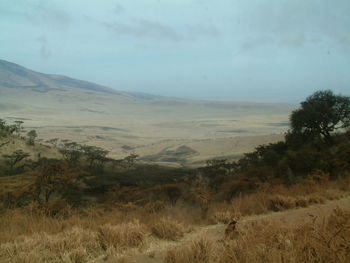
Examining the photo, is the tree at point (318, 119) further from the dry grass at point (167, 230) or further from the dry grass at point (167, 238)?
the dry grass at point (167, 230)

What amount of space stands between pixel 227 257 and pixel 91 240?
2.29m

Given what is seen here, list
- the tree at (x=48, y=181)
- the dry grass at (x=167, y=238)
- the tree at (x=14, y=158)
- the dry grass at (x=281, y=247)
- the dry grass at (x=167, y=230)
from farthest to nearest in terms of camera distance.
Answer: the tree at (x=14, y=158), the tree at (x=48, y=181), the dry grass at (x=167, y=230), the dry grass at (x=167, y=238), the dry grass at (x=281, y=247)

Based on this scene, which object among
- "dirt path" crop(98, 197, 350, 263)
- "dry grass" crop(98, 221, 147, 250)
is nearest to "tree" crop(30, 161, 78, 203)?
"dry grass" crop(98, 221, 147, 250)

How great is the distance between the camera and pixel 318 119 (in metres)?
31.0

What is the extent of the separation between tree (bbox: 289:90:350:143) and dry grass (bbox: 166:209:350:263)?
27.5 meters

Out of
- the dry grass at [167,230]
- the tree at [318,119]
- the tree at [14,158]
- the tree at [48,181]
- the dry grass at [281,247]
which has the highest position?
the tree at [318,119]

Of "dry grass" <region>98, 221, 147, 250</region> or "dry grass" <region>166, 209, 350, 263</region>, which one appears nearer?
"dry grass" <region>166, 209, 350, 263</region>

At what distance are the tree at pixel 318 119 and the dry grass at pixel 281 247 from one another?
27.5 metres

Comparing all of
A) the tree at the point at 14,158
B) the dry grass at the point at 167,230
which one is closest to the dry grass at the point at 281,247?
the dry grass at the point at 167,230

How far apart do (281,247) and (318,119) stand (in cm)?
2964

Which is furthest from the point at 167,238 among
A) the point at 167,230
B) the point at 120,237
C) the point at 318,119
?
the point at 318,119

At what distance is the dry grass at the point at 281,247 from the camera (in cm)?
365

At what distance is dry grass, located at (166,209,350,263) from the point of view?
3.65 metres

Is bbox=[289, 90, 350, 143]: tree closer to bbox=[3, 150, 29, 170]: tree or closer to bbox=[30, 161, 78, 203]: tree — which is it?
bbox=[30, 161, 78, 203]: tree
